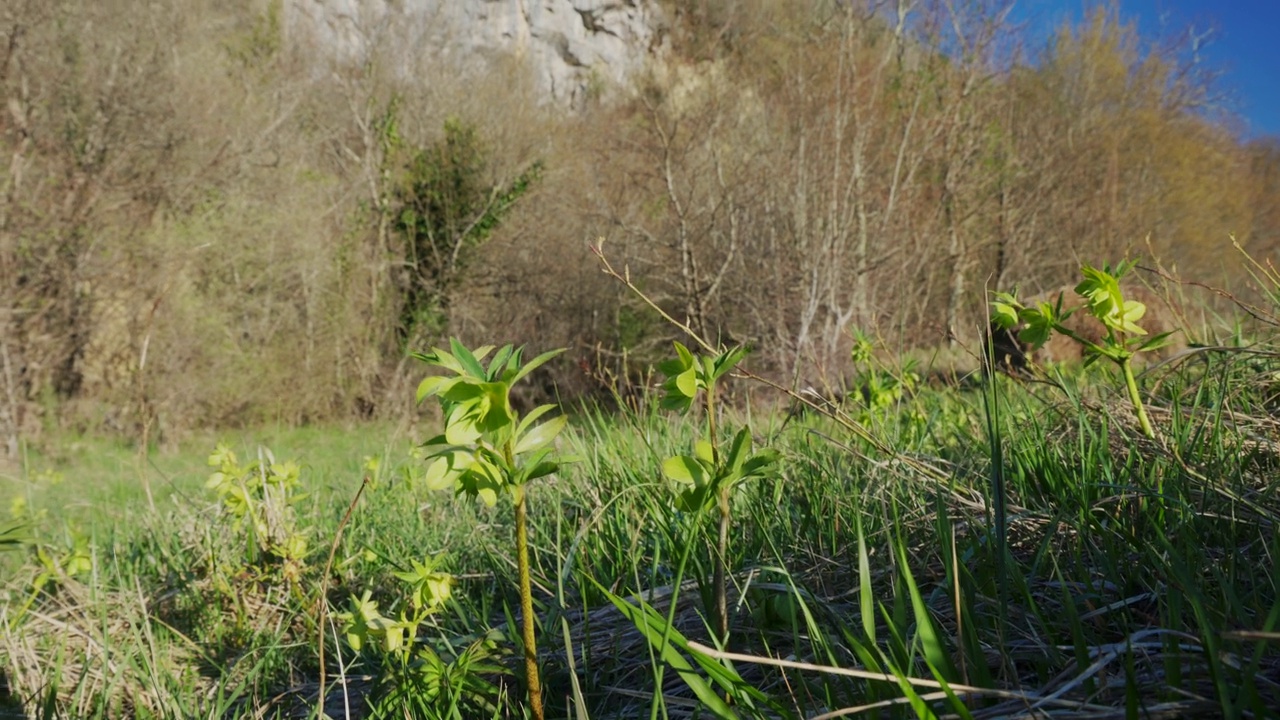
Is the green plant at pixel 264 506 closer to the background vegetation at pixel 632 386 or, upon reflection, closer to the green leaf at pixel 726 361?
the background vegetation at pixel 632 386

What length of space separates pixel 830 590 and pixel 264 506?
1.58 meters

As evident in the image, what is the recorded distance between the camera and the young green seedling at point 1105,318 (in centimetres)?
141

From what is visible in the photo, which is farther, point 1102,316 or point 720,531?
point 1102,316

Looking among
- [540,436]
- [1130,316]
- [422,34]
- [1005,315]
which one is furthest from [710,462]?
[422,34]

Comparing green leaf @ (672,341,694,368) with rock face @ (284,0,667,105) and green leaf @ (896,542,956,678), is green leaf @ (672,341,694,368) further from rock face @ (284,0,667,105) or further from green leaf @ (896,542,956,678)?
rock face @ (284,0,667,105)

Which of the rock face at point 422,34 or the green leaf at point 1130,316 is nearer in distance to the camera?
the green leaf at point 1130,316

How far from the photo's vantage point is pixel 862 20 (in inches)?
407

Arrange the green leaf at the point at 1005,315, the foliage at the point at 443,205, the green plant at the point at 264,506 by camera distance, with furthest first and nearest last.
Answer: the foliage at the point at 443,205, the green plant at the point at 264,506, the green leaf at the point at 1005,315

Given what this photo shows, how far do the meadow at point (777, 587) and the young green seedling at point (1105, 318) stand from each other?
0.09m

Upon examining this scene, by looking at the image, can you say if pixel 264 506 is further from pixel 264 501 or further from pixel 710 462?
pixel 710 462

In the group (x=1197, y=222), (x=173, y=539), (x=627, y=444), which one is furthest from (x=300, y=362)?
(x=1197, y=222)

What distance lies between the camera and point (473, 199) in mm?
13914

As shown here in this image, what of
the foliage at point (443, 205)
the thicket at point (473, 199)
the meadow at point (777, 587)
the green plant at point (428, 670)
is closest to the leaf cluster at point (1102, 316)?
the meadow at point (777, 587)

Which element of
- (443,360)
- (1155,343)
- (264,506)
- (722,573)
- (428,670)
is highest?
(1155,343)
